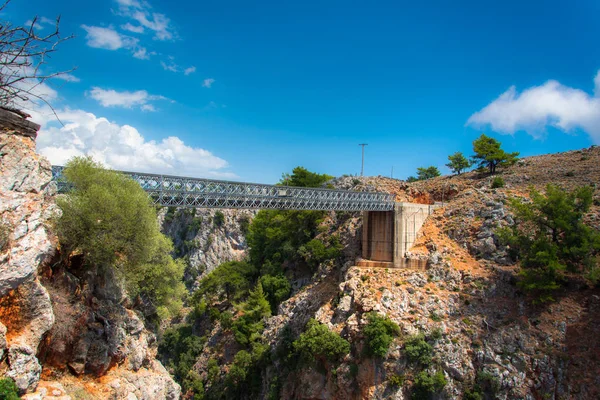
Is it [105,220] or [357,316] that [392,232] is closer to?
[357,316]

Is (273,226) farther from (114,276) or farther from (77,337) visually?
(77,337)

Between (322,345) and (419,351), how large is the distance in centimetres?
745

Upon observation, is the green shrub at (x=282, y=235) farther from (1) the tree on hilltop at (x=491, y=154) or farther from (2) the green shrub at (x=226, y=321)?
(1) the tree on hilltop at (x=491, y=154)

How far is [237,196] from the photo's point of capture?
88.6 ft

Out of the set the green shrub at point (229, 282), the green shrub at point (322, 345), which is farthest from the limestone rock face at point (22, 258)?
the green shrub at point (229, 282)

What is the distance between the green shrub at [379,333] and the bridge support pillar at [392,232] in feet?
26.9

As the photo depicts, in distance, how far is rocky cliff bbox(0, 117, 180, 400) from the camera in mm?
11523

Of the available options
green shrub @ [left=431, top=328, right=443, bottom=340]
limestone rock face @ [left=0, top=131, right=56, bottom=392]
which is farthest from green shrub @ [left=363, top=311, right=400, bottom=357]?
limestone rock face @ [left=0, top=131, right=56, bottom=392]

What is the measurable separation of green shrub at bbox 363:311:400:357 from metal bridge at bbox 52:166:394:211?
1062 centimetres

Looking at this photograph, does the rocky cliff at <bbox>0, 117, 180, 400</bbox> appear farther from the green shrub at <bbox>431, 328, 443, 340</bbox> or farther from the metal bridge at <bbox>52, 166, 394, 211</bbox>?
the green shrub at <bbox>431, 328, 443, 340</bbox>

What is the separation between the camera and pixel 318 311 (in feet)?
109

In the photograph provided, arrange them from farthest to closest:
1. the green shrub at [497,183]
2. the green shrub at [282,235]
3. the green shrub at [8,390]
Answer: the green shrub at [282,235]
the green shrub at [497,183]
the green shrub at [8,390]

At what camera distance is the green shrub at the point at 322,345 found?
1109 inches

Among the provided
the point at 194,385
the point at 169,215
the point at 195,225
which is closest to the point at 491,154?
the point at 194,385
